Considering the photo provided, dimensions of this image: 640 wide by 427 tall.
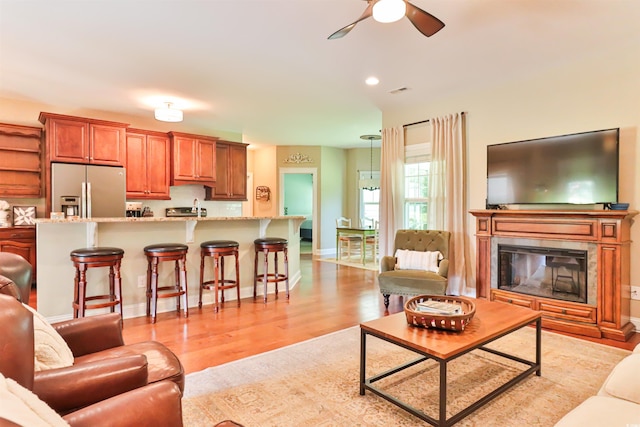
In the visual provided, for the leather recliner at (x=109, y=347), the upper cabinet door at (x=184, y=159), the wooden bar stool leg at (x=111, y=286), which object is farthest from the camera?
the upper cabinet door at (x=184, y=159)

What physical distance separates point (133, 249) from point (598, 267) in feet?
15.0

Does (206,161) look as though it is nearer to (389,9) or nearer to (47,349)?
(389,9)

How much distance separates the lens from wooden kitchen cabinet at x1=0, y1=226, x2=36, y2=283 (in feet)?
15.6

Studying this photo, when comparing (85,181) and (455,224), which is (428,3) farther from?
(85,181)

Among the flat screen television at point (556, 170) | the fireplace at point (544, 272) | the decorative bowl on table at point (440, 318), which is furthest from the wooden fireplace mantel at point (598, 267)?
the decorative bowl on table at point (440, 318)

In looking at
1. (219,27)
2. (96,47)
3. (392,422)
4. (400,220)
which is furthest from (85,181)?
(392,422)

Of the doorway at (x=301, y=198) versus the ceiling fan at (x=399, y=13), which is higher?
the ceiling fan at (x=399, y=13)

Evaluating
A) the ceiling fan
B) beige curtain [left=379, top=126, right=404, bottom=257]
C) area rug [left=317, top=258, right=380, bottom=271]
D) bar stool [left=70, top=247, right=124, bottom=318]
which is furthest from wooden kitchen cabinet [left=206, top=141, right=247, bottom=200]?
the ceiling fan

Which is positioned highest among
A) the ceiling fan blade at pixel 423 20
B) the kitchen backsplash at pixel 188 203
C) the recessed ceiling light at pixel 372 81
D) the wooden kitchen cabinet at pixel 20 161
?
the recessed ceiling light at pixel 372 81

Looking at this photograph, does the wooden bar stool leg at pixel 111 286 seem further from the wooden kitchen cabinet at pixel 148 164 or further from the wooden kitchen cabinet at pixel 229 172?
the wooden kitchen cabinet at pixel 229 172

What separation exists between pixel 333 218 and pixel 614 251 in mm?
6469

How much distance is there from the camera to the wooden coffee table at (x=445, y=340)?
A: 1781mm

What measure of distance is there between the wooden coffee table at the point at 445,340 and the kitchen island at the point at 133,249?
2.44 metres

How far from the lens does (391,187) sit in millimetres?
5566
